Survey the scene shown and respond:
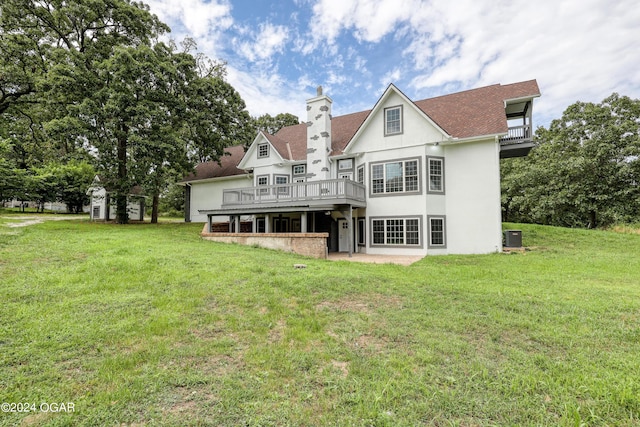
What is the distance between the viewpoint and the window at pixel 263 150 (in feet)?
65.8

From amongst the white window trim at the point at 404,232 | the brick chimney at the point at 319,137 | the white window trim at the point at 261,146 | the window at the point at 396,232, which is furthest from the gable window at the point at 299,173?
the window at the point at 396,232

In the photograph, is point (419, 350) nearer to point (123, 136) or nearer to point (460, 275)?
point (460, 275)

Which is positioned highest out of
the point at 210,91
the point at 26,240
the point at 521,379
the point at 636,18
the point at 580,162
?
the point at 636,18

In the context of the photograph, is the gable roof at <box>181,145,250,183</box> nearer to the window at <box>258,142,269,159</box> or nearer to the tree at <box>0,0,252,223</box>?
the tree at <box>0,0,252,223</box>

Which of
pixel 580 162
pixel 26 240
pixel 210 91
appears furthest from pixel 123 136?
pixel 580 162

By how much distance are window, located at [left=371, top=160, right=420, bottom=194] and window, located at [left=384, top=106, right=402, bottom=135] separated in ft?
5.47

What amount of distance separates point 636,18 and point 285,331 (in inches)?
1019

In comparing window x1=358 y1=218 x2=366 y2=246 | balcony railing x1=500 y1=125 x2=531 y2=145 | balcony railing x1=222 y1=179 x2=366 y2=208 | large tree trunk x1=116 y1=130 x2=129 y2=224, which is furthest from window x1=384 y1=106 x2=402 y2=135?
large tree trunk x1=116 y1=130 x2=129 y2=224

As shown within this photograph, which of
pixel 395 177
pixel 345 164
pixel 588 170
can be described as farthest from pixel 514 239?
pixel 588 170

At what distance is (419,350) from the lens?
4.33 metres

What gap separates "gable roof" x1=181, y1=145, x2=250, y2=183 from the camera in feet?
77.2

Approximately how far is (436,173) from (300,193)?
22.7 ft

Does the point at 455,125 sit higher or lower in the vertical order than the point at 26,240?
higher

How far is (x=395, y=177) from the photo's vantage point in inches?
619
